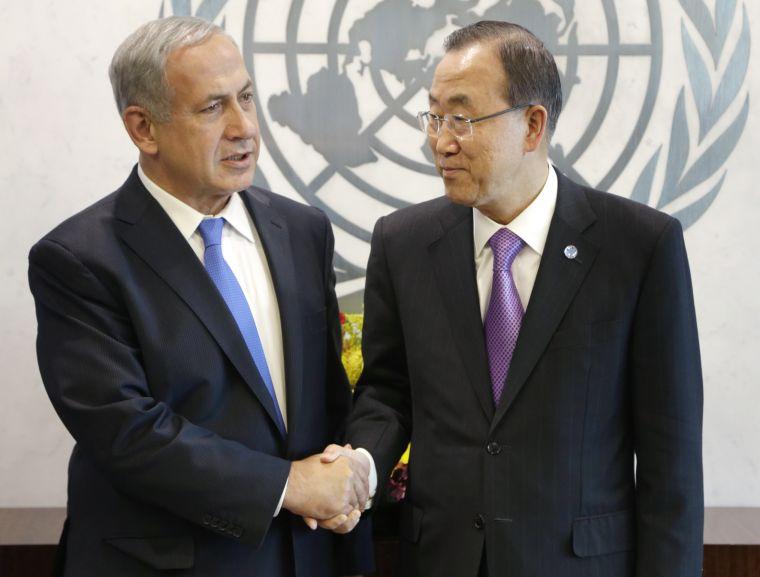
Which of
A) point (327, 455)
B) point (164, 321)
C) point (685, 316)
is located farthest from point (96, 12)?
point (685, 316)

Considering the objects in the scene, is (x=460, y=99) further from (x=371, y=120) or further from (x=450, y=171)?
(x=371, y=120)

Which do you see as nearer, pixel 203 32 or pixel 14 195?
pixel 203 32

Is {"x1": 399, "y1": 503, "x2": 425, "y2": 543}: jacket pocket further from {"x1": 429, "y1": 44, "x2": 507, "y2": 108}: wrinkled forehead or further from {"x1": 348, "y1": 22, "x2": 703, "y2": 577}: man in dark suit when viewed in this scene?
{"x1": 429, "y1": 44, "x2": 507, "y2": 108}: wrinkled forehead

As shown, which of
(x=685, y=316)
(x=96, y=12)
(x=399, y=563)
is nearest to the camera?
(x=685, y=316)

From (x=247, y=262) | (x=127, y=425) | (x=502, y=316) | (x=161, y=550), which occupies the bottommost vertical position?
(x=161, y=550)

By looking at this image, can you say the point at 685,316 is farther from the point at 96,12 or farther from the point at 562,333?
the point at 96,12

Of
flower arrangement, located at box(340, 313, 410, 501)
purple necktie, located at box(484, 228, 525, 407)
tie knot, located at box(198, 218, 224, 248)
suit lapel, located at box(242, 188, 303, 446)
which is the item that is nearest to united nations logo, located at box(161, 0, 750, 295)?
flower arrangement, located at box(340, 313, 410, 501)

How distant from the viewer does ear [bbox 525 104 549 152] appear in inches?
86.1

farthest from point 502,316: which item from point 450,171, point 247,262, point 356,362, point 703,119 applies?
point 703,119

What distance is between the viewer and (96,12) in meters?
3.52

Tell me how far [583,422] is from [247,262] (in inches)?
30.1

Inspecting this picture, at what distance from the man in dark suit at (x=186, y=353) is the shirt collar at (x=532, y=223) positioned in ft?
1.25

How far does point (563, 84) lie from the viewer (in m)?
3.56

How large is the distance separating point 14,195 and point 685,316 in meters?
2.35
